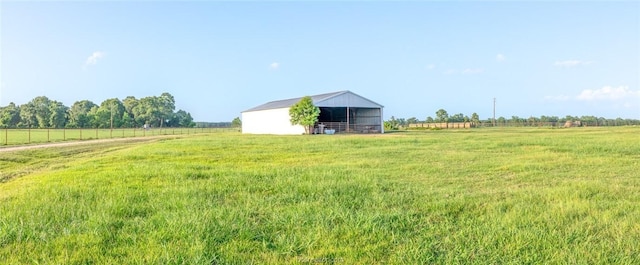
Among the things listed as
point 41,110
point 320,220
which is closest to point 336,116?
point 320,220

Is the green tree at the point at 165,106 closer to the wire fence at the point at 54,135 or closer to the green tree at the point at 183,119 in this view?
the green tree at the point at 183,119

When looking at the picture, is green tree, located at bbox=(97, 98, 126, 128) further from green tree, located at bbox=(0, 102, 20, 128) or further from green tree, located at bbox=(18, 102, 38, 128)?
green tree, located at bbox=(0, 102, 20, 128)

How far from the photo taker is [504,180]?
7578 mm

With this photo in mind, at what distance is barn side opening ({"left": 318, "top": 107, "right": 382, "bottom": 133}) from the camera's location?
130 ft

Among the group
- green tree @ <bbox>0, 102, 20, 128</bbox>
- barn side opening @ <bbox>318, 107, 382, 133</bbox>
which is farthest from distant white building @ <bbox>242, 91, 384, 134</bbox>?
green tree @ <bbox>0, 102, 20, 128</bbox>

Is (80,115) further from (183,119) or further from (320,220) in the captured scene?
(320,220)

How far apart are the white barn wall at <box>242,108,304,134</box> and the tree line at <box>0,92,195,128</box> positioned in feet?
93.1

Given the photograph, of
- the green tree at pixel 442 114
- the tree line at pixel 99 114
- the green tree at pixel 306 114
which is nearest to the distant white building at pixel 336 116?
the green tree at pixel 306 114

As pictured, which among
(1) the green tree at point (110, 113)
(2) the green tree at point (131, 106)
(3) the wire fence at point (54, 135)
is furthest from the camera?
(2) the green tree at point (131, 106)

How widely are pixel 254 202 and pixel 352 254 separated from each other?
225 centimetres

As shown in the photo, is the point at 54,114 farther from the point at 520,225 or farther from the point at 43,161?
the point at 520,225

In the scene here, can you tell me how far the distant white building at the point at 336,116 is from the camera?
37.3 m

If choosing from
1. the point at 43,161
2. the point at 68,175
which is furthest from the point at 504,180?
the point at 43,161

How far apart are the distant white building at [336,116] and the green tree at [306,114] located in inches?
31.2
